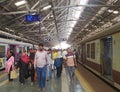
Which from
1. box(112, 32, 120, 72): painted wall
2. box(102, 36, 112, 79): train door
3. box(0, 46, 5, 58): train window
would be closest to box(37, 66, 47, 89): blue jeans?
box(112, 32, 120, 72): painted wall

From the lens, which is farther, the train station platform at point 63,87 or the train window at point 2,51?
the train window at point 2,51

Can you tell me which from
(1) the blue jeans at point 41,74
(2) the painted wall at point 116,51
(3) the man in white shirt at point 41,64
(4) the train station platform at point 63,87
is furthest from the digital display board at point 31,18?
(2) the painted wall at point 116,51

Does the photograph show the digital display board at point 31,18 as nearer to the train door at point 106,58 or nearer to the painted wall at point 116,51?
the train door at point 106,58

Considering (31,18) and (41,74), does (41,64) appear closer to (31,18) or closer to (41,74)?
(41,74)

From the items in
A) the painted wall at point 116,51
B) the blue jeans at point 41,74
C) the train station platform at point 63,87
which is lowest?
the train station platform at point 63,87

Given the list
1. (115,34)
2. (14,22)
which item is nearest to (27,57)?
(115,34)

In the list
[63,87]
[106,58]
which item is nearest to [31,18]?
[106,58]

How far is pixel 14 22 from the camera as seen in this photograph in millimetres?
30375

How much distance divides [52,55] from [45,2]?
21.5 feet

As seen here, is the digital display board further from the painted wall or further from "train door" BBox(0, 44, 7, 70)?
the painted wall

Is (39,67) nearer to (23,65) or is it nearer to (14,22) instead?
(23,65)

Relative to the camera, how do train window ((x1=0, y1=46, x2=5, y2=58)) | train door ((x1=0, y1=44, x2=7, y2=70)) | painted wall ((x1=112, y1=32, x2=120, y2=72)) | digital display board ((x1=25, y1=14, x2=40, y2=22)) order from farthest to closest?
digital display board ((x1=25, y1=14, x2=40, y2=22)), train window ((x1=0, y1=46, x2=5, y2=58)), train door ((x1=0, y1=44, x2=7, y2=70)), painted wall ((x1=112, y1=32, x2=120, y2=72))

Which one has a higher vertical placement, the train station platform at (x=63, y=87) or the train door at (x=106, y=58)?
the train door at (x=106, y=58)

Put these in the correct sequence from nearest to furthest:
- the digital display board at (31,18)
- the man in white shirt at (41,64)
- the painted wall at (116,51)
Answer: the painted wall at (116,51) < the man in white shirt at (41,64) < the digital display board at (31,18)
